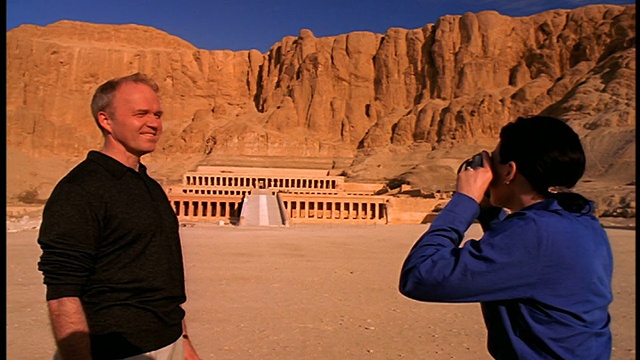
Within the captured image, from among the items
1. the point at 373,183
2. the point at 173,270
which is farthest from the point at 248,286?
the point at 373,183

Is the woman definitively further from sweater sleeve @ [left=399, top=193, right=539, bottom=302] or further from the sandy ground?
the sandy ground

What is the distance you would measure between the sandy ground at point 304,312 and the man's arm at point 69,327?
16.0 ft

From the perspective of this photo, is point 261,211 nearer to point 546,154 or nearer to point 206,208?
point 206,208

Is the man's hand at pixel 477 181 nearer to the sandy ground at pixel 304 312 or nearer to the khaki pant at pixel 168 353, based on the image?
the khaki pant at pixel 168 353

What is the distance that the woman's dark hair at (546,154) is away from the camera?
213 centimetres

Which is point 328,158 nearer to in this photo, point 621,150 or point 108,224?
point 621,150

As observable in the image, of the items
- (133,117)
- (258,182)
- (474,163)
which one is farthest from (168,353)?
(258,182)

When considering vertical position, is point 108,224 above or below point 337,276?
above

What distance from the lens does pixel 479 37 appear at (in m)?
89.6

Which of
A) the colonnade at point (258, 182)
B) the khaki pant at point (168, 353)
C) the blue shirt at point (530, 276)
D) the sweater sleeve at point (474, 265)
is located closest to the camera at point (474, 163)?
the blue shirt at point (530, 276)

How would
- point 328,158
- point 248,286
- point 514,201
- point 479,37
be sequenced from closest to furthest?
point 514,201 < point 248,286 < point 328,158 < point 479,37

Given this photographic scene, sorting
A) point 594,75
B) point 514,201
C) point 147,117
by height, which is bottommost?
point 514,201

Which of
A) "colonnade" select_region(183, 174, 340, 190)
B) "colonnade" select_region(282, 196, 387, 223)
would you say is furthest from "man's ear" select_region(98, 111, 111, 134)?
"colonnade" select_region(183, 174, 340, 190)

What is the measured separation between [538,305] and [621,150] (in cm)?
5315
